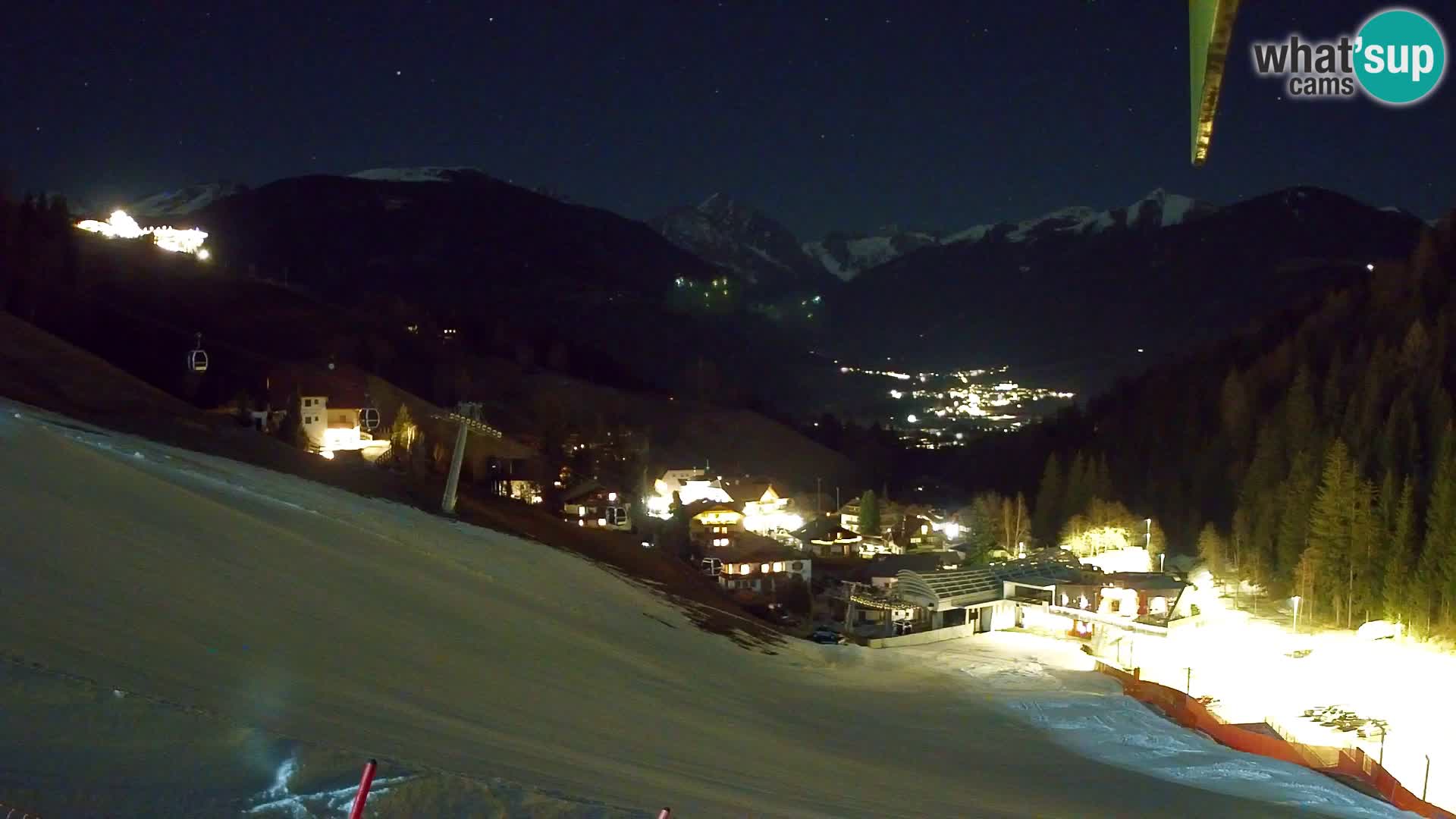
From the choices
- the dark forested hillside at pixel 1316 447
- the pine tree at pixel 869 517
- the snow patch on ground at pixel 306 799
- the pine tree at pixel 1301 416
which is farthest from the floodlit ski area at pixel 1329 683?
the pine tree at pixel 869 517

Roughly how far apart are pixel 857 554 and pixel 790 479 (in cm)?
3149

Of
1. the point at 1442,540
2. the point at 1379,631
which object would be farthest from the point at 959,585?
the point at 1442,540

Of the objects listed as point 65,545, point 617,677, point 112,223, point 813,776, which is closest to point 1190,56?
point 813,776

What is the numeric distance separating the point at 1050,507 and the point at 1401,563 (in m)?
26.7

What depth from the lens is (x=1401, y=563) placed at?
3822cm

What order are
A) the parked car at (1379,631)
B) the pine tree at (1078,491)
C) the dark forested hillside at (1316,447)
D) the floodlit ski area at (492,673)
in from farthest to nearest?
1. the pine tree at (1078,491)
2. the dark forested hillside at (1316,447)
3. the parked car at (1379,631)
4. the floodlit ski area at (492,673)

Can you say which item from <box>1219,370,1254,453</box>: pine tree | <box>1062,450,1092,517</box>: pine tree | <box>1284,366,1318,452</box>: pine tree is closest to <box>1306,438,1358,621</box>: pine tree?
<box>1284,366,1318,452</box>: pine tree

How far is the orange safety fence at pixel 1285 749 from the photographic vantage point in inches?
664

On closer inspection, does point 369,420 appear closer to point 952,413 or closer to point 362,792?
point 362,792

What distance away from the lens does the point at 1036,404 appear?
7308 inches

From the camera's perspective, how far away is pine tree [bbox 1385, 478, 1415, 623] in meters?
36.9

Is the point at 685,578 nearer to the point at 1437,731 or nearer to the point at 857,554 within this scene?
the point at 1437,731

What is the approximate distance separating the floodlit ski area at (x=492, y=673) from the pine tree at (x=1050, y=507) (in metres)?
41.9

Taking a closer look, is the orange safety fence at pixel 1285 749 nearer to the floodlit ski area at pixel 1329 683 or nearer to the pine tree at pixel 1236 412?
the floodlit ski area at pixel 1329 683
